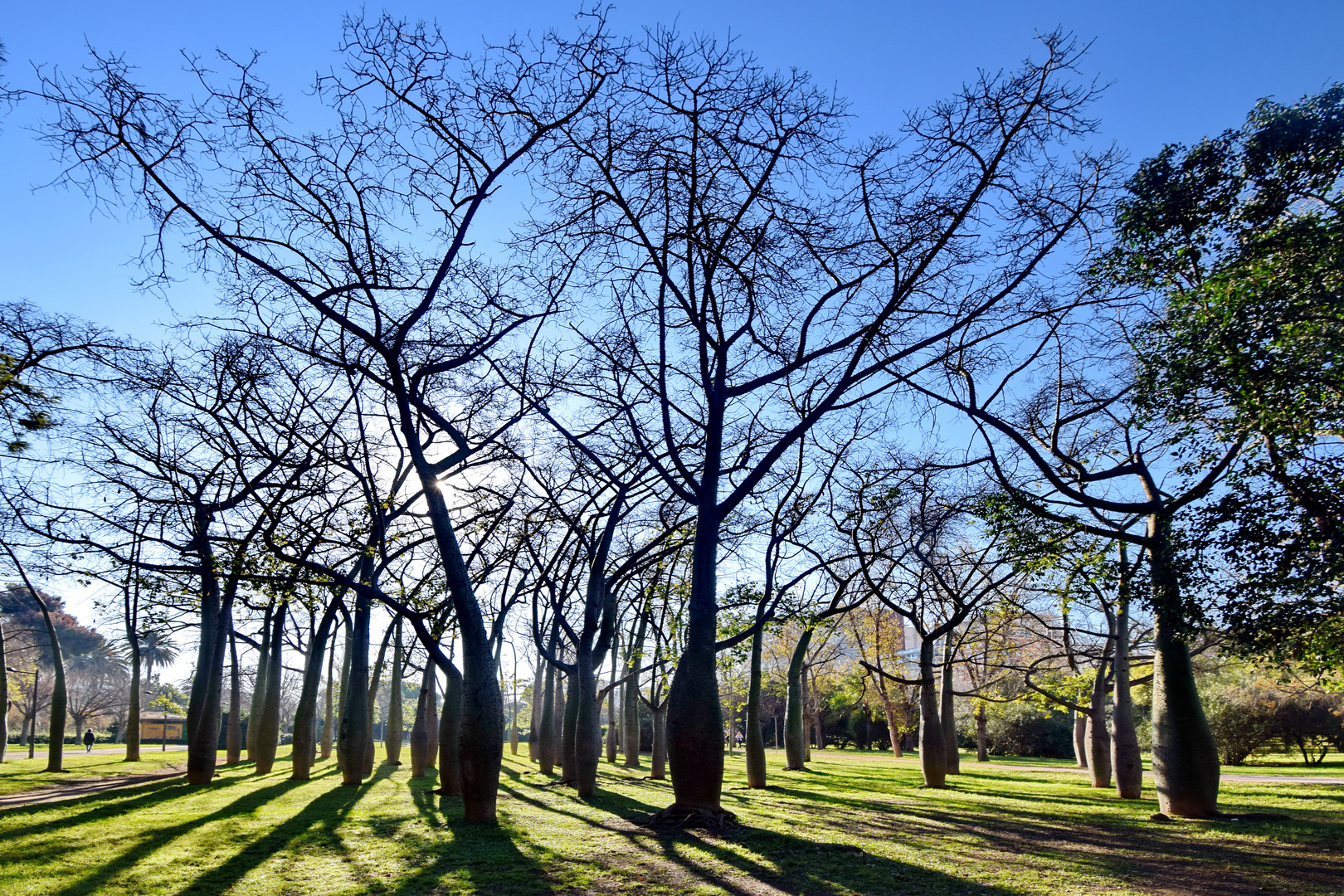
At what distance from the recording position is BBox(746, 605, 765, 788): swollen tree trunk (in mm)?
18812

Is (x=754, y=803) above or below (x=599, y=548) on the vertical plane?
below

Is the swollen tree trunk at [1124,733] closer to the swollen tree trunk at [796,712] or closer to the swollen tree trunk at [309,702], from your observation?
the swollen tree trunk at [796,712]

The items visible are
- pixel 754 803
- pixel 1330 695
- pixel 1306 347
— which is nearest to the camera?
pixel 1306 347

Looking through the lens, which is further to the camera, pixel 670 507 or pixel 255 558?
pixel 670 507

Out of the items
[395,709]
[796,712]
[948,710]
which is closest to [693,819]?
[796,712]

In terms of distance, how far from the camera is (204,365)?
15.0 m

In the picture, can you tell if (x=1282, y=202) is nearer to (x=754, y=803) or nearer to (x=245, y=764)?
(x=754, y=803)

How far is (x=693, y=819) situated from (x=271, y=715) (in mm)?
16349

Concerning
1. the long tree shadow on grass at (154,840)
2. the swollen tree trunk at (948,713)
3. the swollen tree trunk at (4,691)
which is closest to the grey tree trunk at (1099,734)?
the swollen tree trunk at (948,713)

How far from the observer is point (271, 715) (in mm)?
21406

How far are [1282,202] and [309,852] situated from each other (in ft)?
43.7

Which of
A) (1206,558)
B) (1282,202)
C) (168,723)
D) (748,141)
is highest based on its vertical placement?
(748,141)

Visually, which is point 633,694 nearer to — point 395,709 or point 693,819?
point 395,709

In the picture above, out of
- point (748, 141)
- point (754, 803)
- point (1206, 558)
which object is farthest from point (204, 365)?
point (1206, 558)
